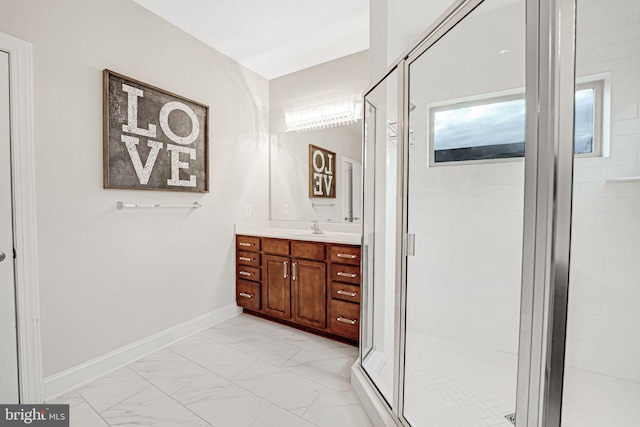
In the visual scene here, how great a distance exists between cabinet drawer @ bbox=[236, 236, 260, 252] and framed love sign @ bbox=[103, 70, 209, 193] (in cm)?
63

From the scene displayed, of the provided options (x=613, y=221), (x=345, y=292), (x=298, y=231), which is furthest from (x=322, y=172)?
(x=613, y=221)

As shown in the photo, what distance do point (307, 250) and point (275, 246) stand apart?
1.18 ft

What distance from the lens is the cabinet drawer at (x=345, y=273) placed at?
86.7 inches

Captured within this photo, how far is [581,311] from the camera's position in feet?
4.71

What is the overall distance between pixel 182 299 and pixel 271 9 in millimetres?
2440

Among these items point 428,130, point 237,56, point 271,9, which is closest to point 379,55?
point 428,130

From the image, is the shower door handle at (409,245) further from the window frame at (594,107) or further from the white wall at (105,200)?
the white wall at (105,200)

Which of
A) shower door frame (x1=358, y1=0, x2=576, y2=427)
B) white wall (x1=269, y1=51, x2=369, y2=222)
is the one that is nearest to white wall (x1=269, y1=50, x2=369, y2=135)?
white wall (x1=269, y1=51, x2=369, y2=222)

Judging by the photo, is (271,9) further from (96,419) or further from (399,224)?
(96,419)

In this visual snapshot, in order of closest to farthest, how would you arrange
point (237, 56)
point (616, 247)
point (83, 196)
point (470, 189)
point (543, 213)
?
1. point (543, 213)
2. point (616, 247)
3. point (83, 196)
4. point (470, 189)
5. point (237, 56)

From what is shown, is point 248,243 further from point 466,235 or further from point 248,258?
point 466,235

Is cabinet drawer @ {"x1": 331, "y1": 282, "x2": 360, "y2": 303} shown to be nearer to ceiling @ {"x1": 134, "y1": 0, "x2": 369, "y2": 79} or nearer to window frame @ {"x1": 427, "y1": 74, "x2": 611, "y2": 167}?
window frame @ {"x1": 427, "y1": 74, "x2": 611, "y2": 167}

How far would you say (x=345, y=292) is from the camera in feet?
7.38

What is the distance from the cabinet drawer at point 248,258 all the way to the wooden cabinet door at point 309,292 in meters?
0.45
